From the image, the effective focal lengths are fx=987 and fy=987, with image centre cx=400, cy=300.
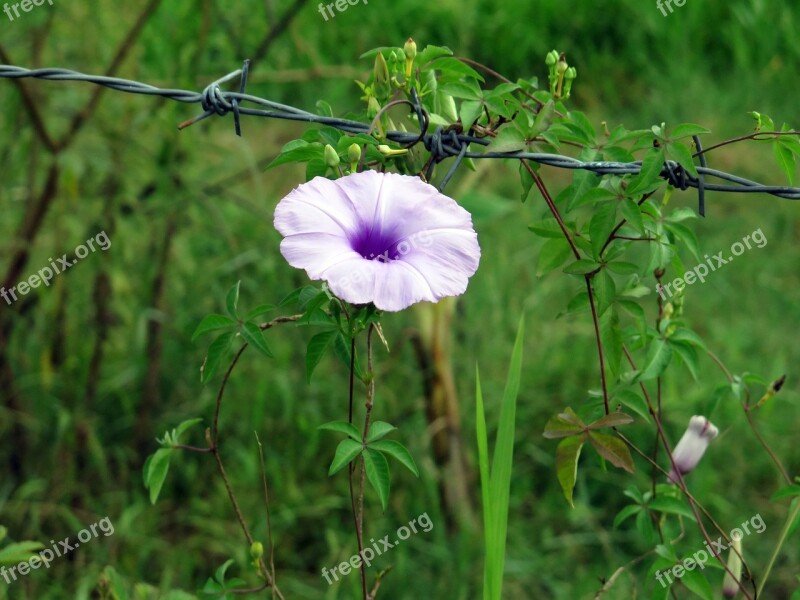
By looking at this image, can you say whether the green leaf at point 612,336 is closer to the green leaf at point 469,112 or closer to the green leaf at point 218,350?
the green leaf at point 469,112

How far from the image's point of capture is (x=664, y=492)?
64.6 inches

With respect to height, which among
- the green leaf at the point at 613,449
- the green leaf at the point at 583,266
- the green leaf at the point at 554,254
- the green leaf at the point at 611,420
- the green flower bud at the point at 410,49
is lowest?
the green leaf at the point at 613,449

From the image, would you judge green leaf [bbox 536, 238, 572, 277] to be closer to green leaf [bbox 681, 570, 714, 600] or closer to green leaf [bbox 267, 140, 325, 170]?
green leaf [bbox 267, 140, 325, 170]

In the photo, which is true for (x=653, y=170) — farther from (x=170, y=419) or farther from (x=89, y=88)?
(x=89, y=88)

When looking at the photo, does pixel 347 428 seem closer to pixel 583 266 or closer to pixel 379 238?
pixel 379 238

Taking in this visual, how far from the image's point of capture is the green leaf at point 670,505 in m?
1.48

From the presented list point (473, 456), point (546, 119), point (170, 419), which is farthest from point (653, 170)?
point (170, 419)

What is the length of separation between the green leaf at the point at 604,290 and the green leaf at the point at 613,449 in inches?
6.8

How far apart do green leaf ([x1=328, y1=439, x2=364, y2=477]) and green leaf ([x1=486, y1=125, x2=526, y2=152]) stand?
1.38 feet

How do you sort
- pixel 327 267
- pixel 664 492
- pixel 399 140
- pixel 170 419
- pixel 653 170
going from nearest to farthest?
1. pixel 327 267
2. pixel 653 170
3. pixel 399 140
4. pixel 664 492
5. pixel 170 419

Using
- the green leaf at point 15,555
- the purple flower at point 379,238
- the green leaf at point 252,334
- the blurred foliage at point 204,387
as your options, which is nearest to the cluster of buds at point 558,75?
the purple flower at point 379,238

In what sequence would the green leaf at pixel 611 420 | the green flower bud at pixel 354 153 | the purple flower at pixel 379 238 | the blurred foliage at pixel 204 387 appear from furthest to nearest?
1. the blurred foliage at pixel 204 387
2. the green leaf at pixel 611 420
3. the green flower bud at pixel 354 153
4. the purple flower at pixel 379 238

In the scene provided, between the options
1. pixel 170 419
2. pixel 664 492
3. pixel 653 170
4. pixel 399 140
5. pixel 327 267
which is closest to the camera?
pixel 327 267

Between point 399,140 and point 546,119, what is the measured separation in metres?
0.20
